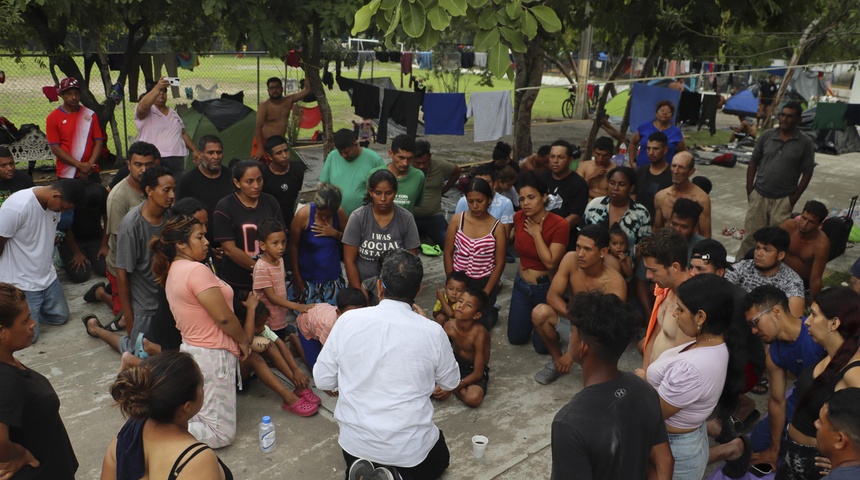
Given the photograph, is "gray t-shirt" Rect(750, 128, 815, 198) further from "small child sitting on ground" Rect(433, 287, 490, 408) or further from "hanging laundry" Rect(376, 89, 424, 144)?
"hanging laundry" Rect(376, 89, 424, 144)

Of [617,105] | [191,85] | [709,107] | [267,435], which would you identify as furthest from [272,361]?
[617,105]

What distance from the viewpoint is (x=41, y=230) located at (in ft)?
19.2

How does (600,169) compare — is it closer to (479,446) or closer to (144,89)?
(479,446)

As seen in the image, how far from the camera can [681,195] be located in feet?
20.3

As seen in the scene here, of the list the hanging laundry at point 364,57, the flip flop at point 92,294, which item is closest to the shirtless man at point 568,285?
the flip flop at point 92,294

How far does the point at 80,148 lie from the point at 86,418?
4.40 m

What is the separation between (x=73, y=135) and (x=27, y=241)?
2.56 metres

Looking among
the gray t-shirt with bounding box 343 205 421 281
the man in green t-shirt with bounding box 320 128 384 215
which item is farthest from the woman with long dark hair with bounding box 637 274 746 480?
the man in green t-shirt with bounding box 320 128 384 215

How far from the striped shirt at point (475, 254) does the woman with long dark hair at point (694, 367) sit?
2.34 meters

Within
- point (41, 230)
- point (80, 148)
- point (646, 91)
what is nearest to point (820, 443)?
point (41, 230)

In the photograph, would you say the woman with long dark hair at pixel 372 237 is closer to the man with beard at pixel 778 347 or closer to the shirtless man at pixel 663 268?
the shirtless man at pixel 663 268

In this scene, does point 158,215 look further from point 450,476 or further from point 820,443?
point 820,443

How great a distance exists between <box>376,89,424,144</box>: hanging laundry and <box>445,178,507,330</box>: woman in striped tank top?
4417 millimetres

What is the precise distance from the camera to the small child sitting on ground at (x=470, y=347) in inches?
200
